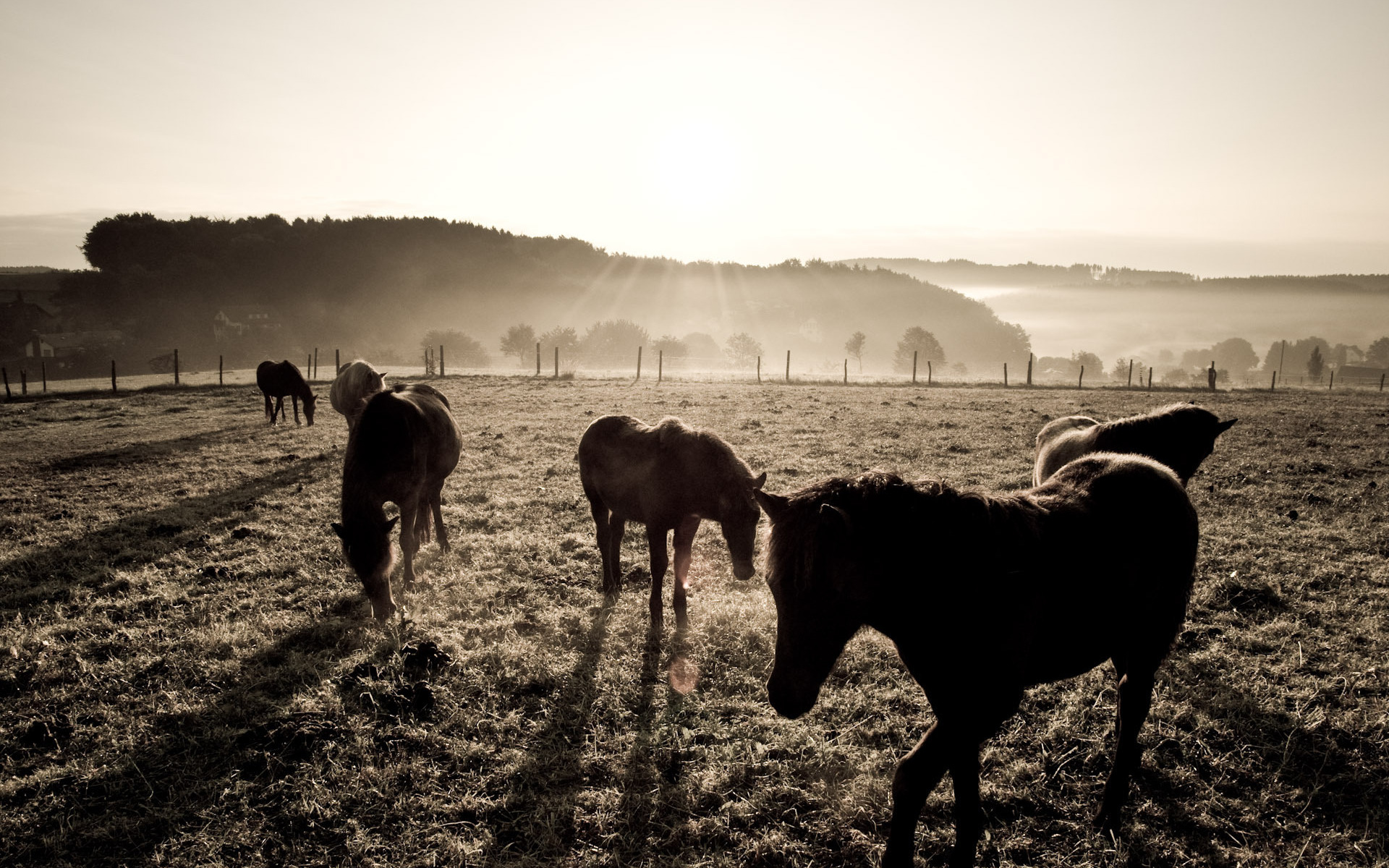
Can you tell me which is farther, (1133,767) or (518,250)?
(518,250)

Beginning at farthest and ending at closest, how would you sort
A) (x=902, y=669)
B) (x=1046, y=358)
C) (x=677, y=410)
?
(x=1046, y=358)
(x=677, y=410)
(x=902, y=669)

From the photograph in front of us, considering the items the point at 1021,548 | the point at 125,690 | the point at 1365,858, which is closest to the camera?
the point at 1021,548

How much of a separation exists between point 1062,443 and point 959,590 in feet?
18.5

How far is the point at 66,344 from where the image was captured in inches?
2844

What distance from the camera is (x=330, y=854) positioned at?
3.48 metres

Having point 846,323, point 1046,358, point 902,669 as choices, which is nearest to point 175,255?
point 902,669

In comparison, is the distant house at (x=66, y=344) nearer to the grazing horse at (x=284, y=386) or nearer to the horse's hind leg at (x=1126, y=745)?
the grazing horse at (x=284, y=386)

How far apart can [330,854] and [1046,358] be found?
530 feet

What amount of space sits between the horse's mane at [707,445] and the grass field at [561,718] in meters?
1.67

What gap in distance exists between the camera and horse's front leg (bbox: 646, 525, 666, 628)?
6.03m

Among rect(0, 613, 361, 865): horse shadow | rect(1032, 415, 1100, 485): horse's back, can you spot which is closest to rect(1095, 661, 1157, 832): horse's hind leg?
rect(1032, 415, 1100, 485): horse's back

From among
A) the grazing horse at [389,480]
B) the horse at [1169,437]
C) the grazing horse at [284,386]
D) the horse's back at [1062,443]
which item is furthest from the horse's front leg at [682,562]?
the grazing horse at [284,386]

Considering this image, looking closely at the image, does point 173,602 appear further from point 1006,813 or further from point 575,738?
point 1006,813

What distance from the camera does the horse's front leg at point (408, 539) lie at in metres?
7.06
